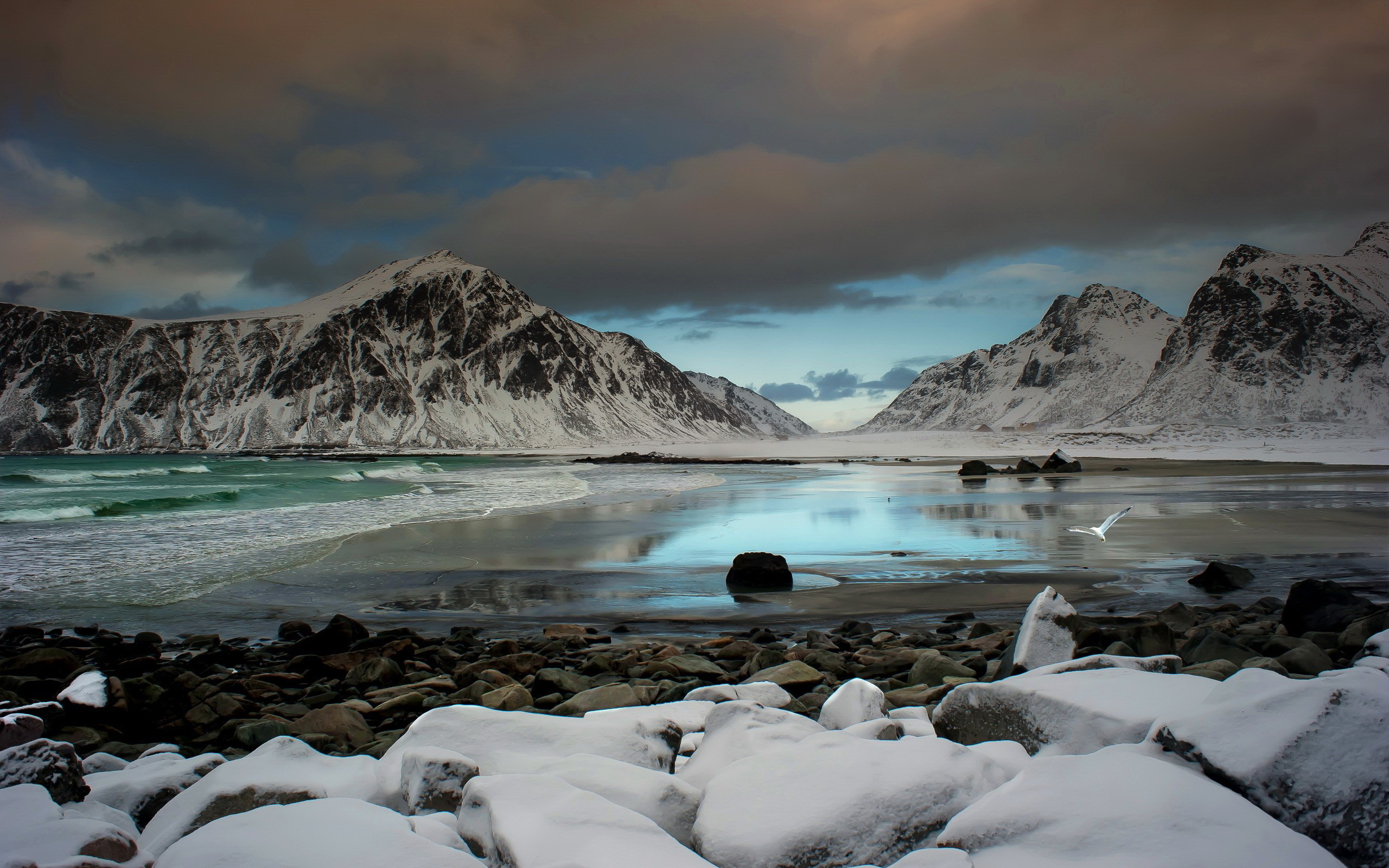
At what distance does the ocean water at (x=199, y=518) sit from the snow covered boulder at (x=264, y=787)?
10273mm

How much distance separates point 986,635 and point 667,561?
7.91m

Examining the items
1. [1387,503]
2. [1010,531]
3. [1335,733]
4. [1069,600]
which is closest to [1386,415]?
[1387,503]

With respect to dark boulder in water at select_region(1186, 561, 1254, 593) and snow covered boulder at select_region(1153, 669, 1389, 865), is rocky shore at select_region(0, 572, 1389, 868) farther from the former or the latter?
dark boulder in water at select_region(1186, 561, 1254, 593)

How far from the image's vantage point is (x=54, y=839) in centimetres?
301

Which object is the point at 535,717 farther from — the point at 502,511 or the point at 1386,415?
the point at 1386,415

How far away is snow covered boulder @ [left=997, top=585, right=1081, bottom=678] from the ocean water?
1250cm

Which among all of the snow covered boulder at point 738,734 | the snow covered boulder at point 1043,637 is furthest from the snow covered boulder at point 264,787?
the snow covered boulder at point 1043,637

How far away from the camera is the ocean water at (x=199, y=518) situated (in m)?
14.0

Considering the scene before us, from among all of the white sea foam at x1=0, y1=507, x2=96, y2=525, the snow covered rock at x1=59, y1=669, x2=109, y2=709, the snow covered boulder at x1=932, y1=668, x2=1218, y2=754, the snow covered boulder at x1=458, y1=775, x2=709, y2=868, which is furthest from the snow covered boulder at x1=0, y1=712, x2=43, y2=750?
the white sea foam at x1=0, y1=507, x2=96, y2=525

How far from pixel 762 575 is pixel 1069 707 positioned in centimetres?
869

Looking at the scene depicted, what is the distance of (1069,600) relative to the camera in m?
11.0

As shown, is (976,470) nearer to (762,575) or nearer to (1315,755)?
(762,575)

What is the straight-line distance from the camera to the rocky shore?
3006mm

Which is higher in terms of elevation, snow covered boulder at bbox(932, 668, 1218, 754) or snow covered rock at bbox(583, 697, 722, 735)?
snow covered boulder at bbox(932, 668, 1218, 754)
